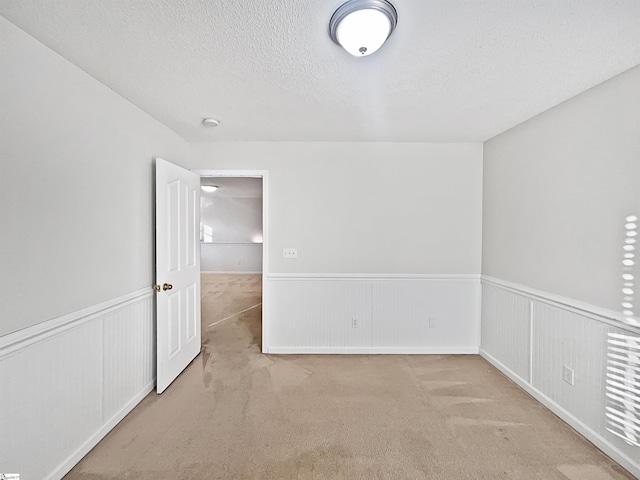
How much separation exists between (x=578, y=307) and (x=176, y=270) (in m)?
3.24

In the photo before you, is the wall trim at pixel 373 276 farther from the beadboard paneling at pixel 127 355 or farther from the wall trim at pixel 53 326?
the wall trim at pixel 53 326

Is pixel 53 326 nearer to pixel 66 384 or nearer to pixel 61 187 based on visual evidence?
pixel 66 384

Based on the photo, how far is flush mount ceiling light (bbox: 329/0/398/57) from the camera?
126cm

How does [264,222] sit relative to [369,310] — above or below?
above

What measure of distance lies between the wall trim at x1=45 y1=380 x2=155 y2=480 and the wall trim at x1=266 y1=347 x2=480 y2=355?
134 cm

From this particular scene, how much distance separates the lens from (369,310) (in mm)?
3367

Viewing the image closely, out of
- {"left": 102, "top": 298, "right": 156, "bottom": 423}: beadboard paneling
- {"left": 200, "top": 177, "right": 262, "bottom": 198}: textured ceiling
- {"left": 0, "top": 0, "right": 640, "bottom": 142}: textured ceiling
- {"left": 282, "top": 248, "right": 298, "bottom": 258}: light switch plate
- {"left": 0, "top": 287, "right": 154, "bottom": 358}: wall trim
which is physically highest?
{"left": 200, "top": 177, "right": 262, "bottom": 198}: textured ceiling

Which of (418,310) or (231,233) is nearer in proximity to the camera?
(418,310)

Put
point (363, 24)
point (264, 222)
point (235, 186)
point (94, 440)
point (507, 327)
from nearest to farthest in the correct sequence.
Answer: point (363, 24), point (94, 440), point (507, 327), point (264, 222), point (235, 186)

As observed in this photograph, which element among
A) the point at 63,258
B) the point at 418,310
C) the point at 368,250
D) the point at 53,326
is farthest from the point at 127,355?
the point at 418,310

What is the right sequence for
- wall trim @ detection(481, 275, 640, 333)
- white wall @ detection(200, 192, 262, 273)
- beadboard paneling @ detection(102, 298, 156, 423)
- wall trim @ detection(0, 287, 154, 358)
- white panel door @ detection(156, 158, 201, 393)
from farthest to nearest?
white wall @ detection(200, 192, 262, 273) → white panel door @ detection(156, 158, 201, 393) → beadboard paneling @ detection(102, 298, 156, 423) → wall trim @ detection(481, 275, 640, 333) → wall trim @ detection(0, 287, 154, 358)

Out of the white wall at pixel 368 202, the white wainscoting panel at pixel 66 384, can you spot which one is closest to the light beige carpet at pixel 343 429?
the white wainscoting panel at pixel 66 384

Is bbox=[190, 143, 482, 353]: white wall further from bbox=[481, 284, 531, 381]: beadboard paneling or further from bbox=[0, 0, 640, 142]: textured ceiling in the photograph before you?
bbox=[0, 0, 640, 142]: textured ceiling

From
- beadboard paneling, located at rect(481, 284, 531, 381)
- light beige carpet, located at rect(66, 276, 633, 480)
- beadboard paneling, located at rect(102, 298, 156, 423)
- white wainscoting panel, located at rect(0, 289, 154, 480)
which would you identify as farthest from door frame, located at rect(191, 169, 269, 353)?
beadboard paneling, located at rect(481, 284, 531, 381)
